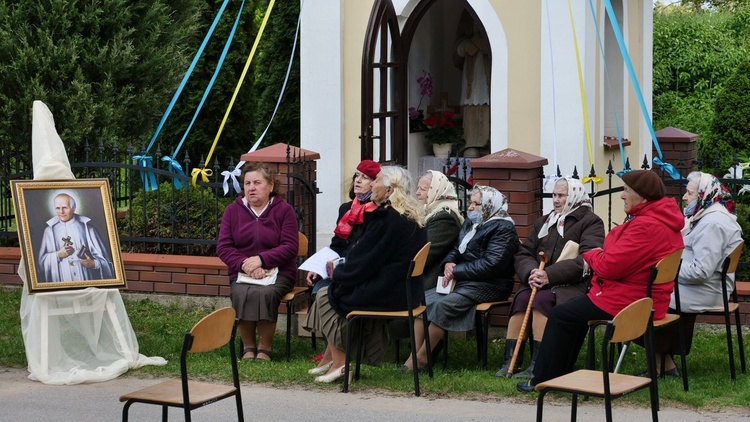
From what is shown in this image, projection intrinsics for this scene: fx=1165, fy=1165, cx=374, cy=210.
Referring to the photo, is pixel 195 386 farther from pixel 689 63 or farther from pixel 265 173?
pixel 689 63

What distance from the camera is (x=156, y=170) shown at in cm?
1009

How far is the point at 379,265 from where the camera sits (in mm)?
7508

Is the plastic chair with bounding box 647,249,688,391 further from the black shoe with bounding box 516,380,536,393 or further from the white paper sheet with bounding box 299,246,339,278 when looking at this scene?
the white paper sheet with bounding box 299,246,339,278

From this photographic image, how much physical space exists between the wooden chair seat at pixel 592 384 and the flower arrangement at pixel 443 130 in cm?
916

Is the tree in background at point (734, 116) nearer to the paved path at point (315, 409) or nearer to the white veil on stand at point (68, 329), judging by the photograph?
the paved path at point (315, 409)

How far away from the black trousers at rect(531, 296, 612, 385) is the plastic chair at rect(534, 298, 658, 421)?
111 centimetres

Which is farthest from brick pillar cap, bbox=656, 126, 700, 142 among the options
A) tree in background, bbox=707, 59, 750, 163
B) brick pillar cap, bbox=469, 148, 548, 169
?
brick pillar cap, bbox=469, 148, 548, 169

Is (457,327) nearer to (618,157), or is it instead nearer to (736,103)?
(618,157)

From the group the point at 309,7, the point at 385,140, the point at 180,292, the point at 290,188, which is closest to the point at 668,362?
the point at 290,188

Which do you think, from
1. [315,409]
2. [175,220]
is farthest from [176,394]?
[175,220]

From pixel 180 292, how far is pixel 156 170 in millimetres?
1083

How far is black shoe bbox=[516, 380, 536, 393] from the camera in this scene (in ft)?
23.7

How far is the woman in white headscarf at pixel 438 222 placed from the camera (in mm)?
8250

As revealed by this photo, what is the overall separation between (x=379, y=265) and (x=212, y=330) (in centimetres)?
220
